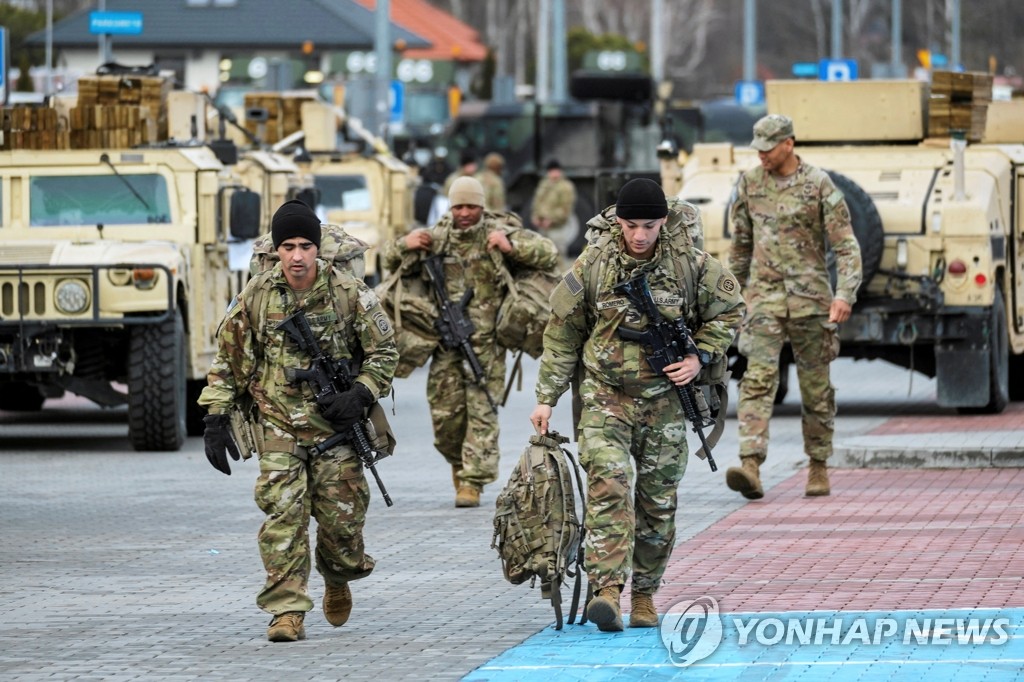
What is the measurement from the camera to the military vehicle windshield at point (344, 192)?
79.6 ft

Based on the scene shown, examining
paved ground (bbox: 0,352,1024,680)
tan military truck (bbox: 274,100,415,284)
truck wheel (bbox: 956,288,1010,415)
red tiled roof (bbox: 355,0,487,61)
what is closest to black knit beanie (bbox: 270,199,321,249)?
paved ground (bbox: 0,352,1024,680)

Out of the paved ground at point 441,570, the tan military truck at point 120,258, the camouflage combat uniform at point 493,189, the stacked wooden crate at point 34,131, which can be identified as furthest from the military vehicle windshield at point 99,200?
the camouflage combat uniform at point 493,189

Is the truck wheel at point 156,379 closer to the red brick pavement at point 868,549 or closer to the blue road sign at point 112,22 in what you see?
the red brick pavement at point 868,549

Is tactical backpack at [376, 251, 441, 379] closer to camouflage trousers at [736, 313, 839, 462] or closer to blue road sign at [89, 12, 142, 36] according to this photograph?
camouflage trousers at [736, 313, 839, 462]

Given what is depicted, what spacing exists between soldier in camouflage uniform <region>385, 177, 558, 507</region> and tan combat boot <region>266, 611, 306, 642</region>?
4128 mm

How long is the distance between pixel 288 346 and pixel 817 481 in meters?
4.77

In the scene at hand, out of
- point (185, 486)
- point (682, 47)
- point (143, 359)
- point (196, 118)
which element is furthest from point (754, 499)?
point (682, 47)

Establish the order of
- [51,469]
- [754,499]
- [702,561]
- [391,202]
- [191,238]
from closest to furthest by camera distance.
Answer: [702,561]
[754,499]
[51,469]
[191,238]
[391,202]

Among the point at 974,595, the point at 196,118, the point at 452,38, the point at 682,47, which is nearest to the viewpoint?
the point at 974,595

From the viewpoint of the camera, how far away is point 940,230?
57.0 feet

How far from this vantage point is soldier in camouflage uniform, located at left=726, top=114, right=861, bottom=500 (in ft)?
42.1

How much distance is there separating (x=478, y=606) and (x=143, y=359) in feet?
22.0

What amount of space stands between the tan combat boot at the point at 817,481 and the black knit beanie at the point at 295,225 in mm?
4773

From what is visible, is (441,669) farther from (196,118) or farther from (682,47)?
(682,47)
